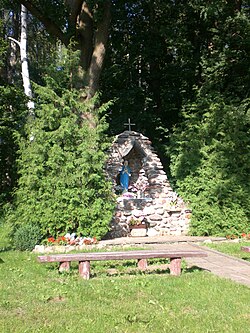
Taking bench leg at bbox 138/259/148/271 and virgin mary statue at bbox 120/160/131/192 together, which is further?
virgin mary statue at bbox 120/160/131/192

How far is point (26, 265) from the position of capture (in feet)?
23.1

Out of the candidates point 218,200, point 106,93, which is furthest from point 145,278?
point 106,93

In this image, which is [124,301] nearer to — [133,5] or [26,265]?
[26,265]

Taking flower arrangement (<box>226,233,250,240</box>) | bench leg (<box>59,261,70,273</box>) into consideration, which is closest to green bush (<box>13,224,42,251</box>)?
bench leg (<box>59,261,70,273</box>)

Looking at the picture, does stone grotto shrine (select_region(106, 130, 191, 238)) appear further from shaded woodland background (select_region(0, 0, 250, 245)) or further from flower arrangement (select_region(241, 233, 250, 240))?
flower arrangement (select_region(241, 233, 250, 240))

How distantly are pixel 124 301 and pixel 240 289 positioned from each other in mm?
1692

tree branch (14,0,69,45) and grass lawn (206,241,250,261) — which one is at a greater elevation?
tree branch (14,0,69,45)

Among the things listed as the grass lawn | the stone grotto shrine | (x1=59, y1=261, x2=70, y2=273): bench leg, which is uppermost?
the stone grotto shrine

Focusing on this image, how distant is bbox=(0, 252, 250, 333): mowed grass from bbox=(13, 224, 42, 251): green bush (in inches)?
97.2

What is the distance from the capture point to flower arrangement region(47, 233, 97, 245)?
9266mm

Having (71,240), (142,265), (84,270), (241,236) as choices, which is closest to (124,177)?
(71,240)

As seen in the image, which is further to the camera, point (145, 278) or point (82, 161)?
point (82, 161)

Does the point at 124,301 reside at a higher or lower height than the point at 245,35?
lower

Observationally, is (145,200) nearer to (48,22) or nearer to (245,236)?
(245,236)
